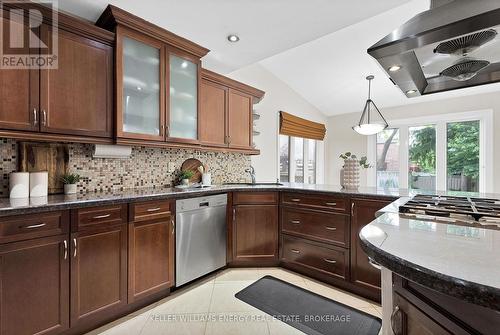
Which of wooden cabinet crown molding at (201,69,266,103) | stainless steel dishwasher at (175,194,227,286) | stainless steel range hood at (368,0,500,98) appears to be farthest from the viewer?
wooden cabinet crown molding at (201,69,266,103)

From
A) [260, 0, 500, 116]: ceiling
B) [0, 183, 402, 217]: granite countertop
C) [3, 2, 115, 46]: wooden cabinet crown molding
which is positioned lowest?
[0, 183, 402, 217]: granite countertop

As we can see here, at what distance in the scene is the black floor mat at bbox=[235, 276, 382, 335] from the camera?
1.75 meters

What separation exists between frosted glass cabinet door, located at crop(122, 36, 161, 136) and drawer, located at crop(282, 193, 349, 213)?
1.57 metres

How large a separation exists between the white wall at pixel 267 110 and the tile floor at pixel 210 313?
1.89 meters

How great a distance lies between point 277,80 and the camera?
4203 millimetres

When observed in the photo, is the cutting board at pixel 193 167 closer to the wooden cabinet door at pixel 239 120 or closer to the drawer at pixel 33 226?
the wooden cabinet door at pixel 239 120

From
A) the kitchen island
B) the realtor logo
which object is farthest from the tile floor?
the realtor logo

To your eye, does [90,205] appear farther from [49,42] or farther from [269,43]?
[269,43]

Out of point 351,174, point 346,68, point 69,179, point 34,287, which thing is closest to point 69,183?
point 69,179

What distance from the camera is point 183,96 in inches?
99.5

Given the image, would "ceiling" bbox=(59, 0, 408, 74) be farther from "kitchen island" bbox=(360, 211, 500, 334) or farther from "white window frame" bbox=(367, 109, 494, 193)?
"white window frame" bbox=(367, 109, 494, 193)

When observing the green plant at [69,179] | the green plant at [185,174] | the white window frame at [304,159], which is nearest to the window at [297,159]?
the white window frame at [304,159]

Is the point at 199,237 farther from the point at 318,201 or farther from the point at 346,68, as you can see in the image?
the point at 346,68

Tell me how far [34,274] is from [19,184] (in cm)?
66
